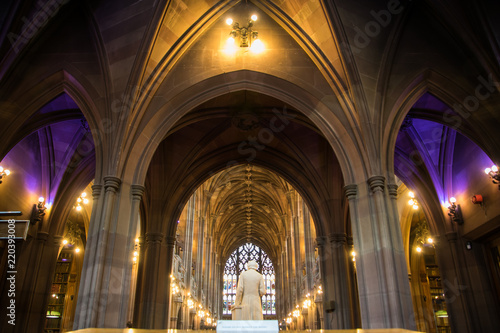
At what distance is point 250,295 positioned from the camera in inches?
339

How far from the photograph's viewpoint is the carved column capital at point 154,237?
14141 mm

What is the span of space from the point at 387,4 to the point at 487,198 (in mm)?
6659

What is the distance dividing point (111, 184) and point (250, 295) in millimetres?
4237

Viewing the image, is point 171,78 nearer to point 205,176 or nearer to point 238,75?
point 238,75

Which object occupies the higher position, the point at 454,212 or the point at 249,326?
the point at 454,212

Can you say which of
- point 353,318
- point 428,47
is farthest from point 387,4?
point 353,318

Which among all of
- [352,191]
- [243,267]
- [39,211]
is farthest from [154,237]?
[243,267]

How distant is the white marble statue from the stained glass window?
39777mm

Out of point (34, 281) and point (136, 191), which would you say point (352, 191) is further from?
point (34, 281)

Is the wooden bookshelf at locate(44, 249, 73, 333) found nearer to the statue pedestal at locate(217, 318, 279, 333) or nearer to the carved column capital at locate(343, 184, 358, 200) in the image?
the carved column capital at locate(343, 184, 358, 200)

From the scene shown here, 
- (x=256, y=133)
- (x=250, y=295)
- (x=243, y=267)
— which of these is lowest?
(x=250, y=295)

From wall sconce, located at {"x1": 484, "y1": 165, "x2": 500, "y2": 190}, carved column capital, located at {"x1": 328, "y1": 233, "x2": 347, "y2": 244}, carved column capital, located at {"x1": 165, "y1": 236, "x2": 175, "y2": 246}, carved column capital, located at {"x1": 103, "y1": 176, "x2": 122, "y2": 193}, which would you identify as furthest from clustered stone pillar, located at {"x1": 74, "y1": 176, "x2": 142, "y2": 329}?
wall sconce, located at {"x1": 484, "y1": 165, "x2": 500, "y2": 190}

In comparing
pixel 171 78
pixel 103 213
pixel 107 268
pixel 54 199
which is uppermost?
pixel 171 78

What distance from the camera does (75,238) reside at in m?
19.8
